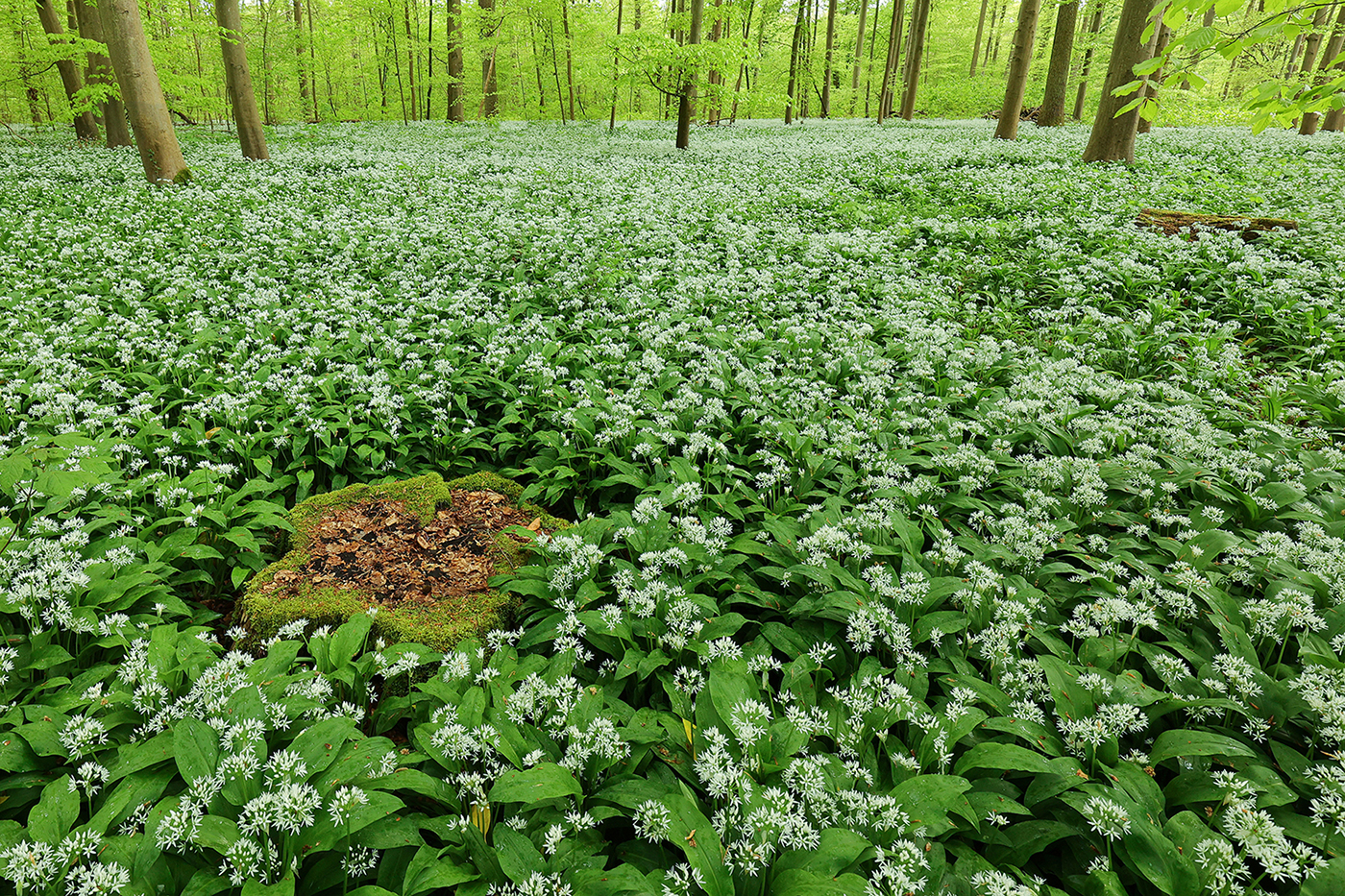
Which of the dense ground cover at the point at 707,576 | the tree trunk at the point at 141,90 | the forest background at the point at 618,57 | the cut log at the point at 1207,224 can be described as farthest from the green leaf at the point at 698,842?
the tree trunk at the point at 141,90

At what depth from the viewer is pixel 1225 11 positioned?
224 cm

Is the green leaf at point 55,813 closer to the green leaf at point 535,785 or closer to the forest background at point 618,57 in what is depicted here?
the green leaf at point 535,785

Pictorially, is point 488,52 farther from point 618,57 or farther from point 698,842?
point 698,842

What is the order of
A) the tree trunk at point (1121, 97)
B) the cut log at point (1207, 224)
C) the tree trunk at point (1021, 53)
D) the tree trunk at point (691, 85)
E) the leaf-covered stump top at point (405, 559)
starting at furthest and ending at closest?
the tree trunk at point (691, 85)
the tree trunk at point (1021, 53)
the tree trunk at point (1121, 97)
the cut log at point (1207, 224)
the leaf-covered stump top at point (405, 559)

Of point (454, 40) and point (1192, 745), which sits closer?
point (1192, 745)

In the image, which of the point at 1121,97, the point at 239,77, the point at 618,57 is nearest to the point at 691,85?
the point at 618,57

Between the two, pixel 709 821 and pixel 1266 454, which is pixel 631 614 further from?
pixel 1266 454

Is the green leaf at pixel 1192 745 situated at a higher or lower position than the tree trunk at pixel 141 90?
lower

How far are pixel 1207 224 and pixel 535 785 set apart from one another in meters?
11.7

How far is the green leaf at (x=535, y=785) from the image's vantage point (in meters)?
2.13

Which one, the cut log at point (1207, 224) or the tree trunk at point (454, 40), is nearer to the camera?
the cut log at point (1207, 224)

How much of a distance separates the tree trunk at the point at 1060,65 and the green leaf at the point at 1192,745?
1906 centimetres

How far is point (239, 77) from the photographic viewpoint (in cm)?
1441

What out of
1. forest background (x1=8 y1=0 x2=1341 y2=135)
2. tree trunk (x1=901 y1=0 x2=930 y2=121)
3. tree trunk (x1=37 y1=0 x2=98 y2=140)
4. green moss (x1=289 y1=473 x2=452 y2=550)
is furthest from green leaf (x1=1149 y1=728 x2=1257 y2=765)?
tree trunk (x1=901 y1=0 x2=930 y2=121)
